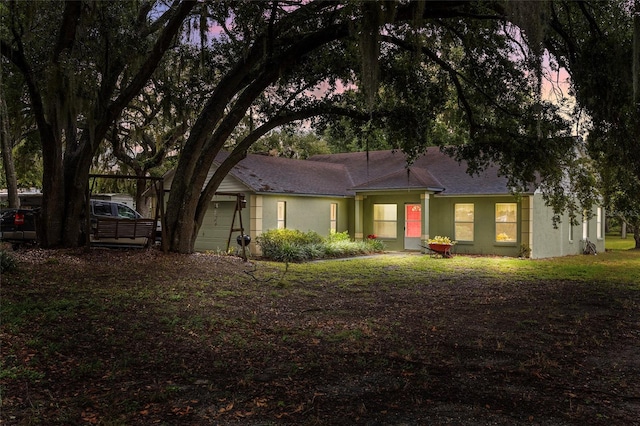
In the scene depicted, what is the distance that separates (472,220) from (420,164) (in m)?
4.31

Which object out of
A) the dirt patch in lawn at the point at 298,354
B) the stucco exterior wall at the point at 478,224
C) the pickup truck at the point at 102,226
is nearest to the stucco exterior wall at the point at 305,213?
the stucco exterior wall at the point at 478,224

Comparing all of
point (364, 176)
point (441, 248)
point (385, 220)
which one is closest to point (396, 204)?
point (385, 220)

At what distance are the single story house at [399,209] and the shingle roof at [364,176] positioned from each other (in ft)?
0.16

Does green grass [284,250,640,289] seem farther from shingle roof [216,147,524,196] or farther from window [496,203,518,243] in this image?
shingle roof [216,147,524,196]

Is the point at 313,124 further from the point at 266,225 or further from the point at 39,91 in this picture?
the point at 39,91

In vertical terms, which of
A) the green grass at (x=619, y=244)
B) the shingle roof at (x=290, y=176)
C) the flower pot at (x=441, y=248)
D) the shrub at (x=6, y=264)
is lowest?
the green grass at (x=619, y=244)

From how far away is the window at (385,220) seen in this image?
842 inches

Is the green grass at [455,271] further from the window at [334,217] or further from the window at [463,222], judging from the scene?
the window at [334,217]

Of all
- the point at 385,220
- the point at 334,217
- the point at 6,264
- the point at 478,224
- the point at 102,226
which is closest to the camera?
the point at 6,264

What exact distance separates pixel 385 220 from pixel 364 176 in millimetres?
3026

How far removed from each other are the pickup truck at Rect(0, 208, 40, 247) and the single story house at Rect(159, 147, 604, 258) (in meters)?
6.28

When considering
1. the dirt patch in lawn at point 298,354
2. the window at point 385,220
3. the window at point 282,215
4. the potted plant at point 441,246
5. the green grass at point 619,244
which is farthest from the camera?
→ the green grass at point 619,244

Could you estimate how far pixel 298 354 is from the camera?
5.57 meters

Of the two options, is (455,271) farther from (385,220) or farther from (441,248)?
(385,220)
